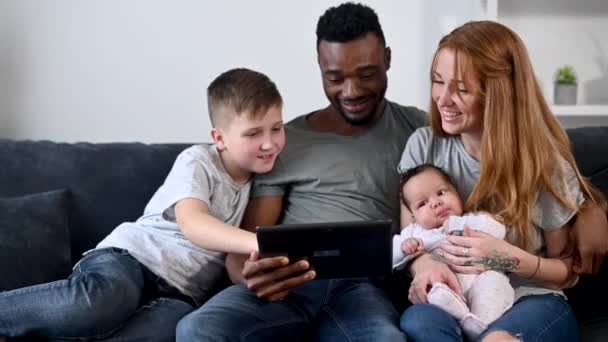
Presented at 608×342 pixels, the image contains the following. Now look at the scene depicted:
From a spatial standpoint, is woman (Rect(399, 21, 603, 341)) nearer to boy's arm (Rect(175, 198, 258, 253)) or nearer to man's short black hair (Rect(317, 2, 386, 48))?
man's short black hair (Rect(317, 2, 386, 48))

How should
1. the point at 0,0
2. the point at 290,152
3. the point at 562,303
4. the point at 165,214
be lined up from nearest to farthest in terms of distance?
the point at 562,303, the point at 165,214, the point at 290,152, the point at 0,0

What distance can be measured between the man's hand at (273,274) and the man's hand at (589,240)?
65cm

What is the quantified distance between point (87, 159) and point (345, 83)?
781mm

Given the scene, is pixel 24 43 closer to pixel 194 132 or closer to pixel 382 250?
pixel 194 132

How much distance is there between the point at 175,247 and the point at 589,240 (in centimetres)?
100

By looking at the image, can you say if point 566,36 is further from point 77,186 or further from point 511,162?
point 77,186

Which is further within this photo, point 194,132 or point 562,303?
point 194,132

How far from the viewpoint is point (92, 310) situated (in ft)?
5.51

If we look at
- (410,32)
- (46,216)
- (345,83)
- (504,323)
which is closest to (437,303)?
(504,323)

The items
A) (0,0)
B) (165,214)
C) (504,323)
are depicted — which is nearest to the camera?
(504,323)

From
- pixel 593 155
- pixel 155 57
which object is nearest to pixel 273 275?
pixel 593 155

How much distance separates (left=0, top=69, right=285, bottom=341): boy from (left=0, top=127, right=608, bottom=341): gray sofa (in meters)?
0.16

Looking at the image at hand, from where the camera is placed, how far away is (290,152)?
206 cm

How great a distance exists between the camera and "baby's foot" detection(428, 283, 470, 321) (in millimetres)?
1604
